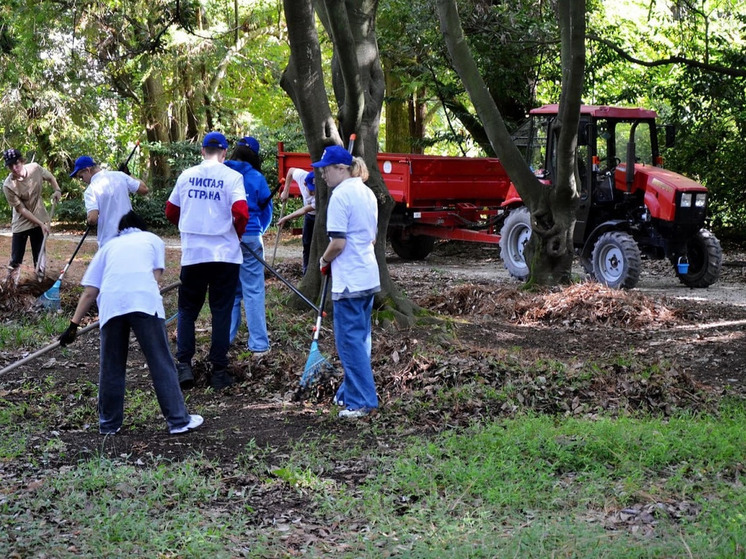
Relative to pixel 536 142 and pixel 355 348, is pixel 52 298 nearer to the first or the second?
pixel 355 348

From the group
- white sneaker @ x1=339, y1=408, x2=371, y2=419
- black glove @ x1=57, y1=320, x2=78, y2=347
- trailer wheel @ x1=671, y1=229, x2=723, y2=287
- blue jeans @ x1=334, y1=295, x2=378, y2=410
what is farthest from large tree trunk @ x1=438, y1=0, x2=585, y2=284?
black glove @ x1=57, y1=320, x2=78, y2=347

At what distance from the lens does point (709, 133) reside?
1884cm

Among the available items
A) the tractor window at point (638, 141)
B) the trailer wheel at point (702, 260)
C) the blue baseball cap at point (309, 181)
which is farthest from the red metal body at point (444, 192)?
the blue baseball cap at point (309, 181)

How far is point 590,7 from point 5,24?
13.1 meters

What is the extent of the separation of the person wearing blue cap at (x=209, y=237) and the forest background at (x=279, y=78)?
5.99 m

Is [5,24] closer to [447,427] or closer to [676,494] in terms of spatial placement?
[447,427]

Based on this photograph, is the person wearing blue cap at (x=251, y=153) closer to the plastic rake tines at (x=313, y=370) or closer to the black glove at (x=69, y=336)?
the plastic rake tines at (x=313, y=370)

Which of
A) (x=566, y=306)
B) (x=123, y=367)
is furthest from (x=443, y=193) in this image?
(x=123, y=367)

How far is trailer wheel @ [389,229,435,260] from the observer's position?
1823cm

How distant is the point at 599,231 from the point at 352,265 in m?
7.91

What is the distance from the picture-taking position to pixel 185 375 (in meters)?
7.70

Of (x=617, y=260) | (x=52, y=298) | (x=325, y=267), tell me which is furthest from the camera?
(x=617, y=260)

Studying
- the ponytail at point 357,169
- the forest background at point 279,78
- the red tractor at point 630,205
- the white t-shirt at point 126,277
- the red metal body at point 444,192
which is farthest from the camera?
the forest background at point 279,78

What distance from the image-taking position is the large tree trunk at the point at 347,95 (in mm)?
9297
